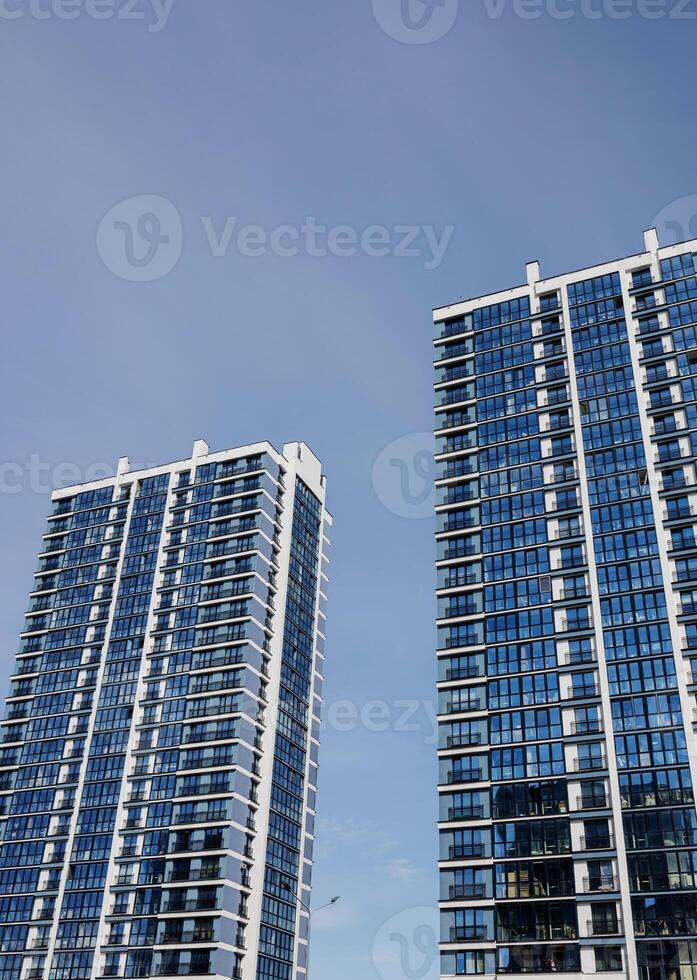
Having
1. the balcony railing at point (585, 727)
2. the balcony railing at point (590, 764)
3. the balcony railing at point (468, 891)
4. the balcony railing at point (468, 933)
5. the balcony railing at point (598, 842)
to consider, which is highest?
the balcony railing at point (585, 727)

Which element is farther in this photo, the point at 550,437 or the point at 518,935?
the point at 550,437

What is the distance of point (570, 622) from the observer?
269ft

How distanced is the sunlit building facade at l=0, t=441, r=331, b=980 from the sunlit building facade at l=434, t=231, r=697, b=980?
29.1 m

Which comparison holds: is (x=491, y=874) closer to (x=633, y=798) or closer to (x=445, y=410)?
(x=633, y=798)

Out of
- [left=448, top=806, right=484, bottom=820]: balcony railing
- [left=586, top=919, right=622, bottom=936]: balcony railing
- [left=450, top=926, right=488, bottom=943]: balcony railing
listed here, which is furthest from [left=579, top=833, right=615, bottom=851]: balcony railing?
[left=450, top=926, right=488, bottom=943]: balcony railing

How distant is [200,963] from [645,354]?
70.5 meters

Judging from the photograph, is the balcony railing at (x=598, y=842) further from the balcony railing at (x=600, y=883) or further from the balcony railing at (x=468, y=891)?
the balcony railing at (x=468, y=891)

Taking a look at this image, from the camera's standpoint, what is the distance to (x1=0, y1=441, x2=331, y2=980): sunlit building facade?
3831 inches

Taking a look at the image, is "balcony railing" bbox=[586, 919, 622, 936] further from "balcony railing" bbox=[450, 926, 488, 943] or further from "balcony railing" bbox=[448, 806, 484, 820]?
"balcony railing" bbox=[448, 806, 484, 820]

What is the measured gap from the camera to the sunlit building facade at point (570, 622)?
7100 centimetres

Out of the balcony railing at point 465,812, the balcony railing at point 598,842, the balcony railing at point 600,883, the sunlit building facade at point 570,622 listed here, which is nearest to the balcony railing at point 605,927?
the sunlit building facade at point 570,622

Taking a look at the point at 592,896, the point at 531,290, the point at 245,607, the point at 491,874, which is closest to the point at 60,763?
the point at 245,607

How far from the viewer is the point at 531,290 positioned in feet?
331

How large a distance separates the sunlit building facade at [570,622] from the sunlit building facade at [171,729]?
29087mm
